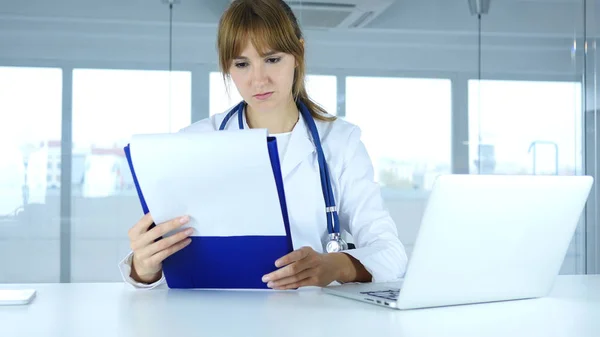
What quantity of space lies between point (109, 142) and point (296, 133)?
238cm

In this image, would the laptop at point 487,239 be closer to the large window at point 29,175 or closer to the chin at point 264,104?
the chin at point 264,104

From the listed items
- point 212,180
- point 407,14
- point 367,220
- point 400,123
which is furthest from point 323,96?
point 212,180

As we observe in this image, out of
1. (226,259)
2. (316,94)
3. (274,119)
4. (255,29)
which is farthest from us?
(316,94)

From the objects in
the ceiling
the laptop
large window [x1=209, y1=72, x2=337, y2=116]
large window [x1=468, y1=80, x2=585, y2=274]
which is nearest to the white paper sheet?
the laptop

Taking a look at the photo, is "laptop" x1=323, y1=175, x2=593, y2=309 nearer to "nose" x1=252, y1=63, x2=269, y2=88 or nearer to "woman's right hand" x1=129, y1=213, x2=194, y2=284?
"woman's right hand" x1=129, y1=213, x2=194, y2=284

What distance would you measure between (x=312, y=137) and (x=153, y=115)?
92.0 inches

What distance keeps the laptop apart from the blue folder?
0.21 m

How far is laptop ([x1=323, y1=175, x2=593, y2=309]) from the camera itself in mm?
1341

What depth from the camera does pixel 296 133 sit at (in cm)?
238

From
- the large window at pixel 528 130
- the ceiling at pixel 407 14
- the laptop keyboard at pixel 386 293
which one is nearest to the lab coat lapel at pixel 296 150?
the laptop keyboard at pixel 386 293

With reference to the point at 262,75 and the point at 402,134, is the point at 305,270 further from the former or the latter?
the point at 402,134

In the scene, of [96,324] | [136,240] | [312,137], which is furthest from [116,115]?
[96,324]

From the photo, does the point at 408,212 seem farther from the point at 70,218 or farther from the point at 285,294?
the point at 285,294

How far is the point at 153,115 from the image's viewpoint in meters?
4.52
